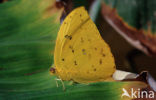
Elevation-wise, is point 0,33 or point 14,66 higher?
point 0,33

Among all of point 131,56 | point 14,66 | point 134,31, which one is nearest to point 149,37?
point 134,31

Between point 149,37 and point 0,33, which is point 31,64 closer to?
point 0,33

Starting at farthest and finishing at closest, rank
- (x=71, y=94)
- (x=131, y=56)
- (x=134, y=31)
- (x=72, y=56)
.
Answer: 1. (x=131, y=56)
2. (x=134, y=31)
3. (x=72, y=56)
4. (x=71, y=94)

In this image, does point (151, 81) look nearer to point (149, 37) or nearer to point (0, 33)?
point (149, 37)

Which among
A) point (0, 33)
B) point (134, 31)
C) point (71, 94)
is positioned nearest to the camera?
point (71, 94)

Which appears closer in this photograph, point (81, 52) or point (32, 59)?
point (81, 52)

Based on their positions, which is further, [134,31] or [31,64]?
[134,31]

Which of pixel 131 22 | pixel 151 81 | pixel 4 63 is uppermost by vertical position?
pixel 131 22
